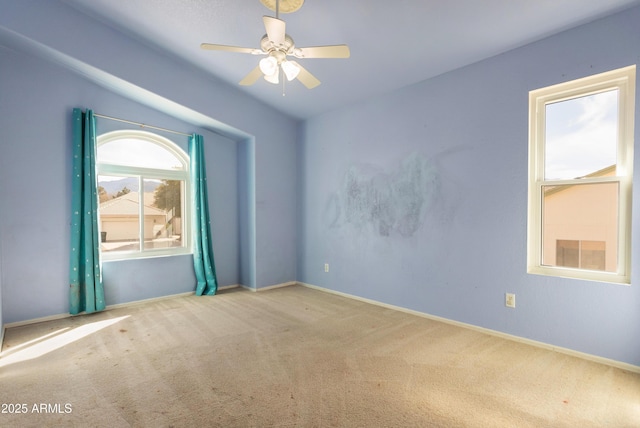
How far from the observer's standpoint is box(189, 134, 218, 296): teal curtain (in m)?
4.35

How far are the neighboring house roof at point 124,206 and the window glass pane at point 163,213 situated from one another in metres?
0.05

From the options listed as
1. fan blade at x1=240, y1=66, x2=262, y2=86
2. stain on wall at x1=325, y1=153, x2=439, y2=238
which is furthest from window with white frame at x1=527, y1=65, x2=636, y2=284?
fan blade at x1=240, y1=66, x2=262, y2=86

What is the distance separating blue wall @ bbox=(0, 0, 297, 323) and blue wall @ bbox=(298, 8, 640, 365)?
1.88 meters

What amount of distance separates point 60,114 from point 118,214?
1280 mm

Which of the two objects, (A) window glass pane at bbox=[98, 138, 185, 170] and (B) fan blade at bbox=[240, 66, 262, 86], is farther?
(A) window glass pane at bbox=[98, 138, 185, 170]

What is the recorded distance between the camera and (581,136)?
100 inches

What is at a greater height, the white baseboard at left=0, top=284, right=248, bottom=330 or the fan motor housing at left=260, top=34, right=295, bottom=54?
the fan motor housing at left=260, top=34, right=295, bottom=54

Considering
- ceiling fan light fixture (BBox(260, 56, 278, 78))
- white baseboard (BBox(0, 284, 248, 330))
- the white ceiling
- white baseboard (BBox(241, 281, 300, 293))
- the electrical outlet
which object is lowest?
white baseboard (BBox(241, 281, 300, 293))

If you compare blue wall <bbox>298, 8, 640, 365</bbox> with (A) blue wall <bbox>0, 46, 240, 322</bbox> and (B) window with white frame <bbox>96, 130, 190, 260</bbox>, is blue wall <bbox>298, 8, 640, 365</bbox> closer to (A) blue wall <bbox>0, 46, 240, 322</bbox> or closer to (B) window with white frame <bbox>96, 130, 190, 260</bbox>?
(B) window with white frame <bbox>96, 130, 190, 260</bbox>

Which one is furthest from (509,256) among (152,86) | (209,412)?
(152,86)

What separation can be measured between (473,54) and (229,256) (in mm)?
4196

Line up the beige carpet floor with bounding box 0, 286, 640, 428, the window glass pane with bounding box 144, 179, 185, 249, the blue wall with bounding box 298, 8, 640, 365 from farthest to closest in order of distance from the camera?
the window glass pane with bounding box 144, 179, 185, 249, the blue wall with bounding box 298, 8, 640, 365, the beige carpet floor with bounding box 0, 286, 640, 428

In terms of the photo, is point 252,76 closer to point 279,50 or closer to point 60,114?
point 279,50

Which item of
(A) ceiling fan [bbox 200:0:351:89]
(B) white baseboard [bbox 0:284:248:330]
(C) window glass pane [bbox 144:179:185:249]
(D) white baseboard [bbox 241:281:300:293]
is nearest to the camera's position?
(A) ceiling fan [bbox 200:0:351:89]
